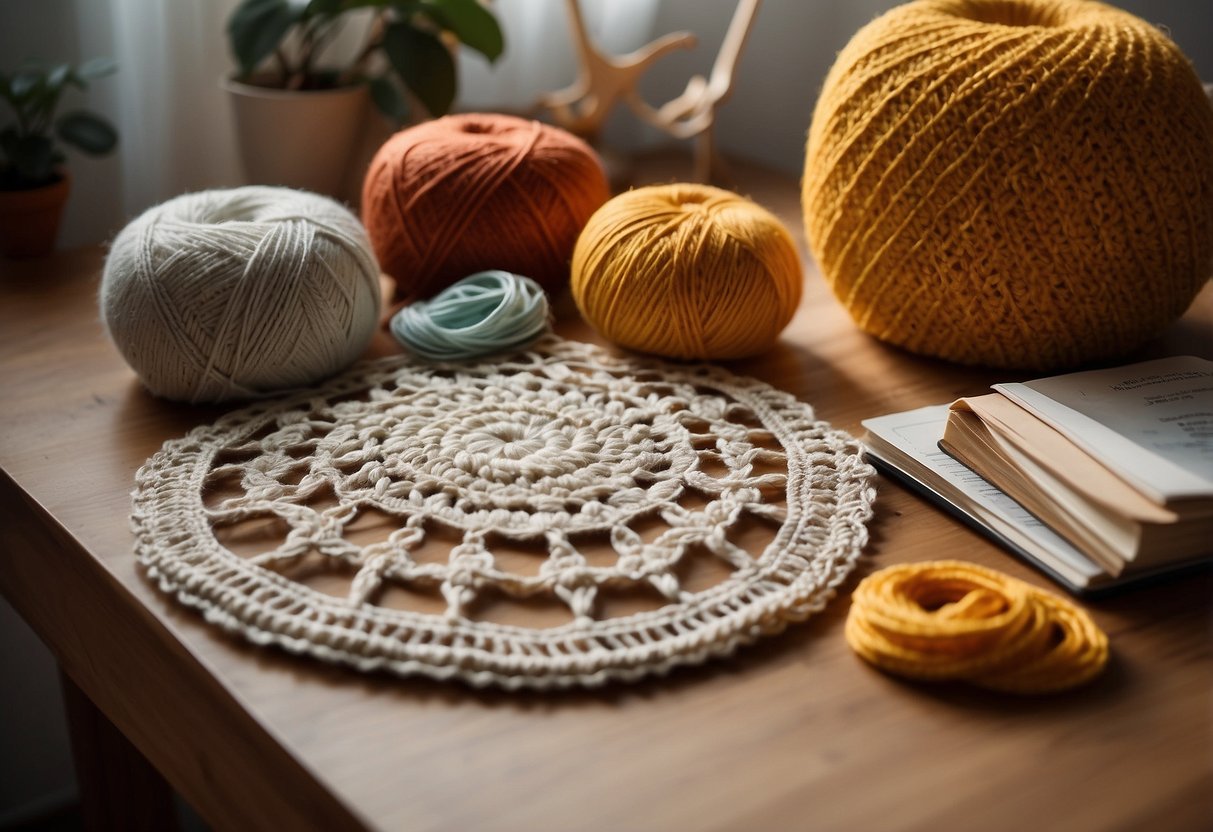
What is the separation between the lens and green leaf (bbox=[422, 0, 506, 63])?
1138 mm

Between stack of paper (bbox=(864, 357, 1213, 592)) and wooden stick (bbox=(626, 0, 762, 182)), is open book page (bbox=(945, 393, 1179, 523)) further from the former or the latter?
wooden stick (bbox=(626, 0, 762, 182))

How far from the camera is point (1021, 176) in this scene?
0.74 metres

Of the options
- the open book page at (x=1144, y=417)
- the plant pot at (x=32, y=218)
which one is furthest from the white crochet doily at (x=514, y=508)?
the plant pot at (x=32, y=218)

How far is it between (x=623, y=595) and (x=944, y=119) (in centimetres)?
39

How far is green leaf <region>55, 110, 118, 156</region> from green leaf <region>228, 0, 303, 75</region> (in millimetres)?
140

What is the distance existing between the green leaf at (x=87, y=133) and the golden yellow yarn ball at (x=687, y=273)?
0.49 meters

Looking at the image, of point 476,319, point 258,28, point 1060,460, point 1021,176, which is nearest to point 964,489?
point 1060,460

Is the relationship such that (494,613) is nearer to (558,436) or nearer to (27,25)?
(558,436)

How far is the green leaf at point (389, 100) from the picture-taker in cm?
112

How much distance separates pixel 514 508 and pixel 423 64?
609 mm

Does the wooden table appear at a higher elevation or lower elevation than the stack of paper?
lower

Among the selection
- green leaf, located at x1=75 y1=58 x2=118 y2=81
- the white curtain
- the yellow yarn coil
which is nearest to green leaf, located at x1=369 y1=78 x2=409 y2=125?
the white curtain

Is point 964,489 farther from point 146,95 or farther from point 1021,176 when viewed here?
point 146,95

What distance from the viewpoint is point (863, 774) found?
0.49 metres
